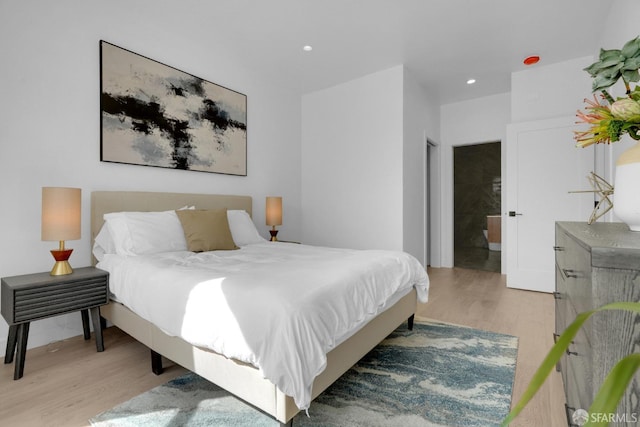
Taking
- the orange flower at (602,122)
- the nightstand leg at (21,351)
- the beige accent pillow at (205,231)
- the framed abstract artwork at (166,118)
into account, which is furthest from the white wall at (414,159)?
the nightstand leg at (21,351)

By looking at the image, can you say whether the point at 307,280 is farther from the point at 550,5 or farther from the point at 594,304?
the point at 550,5

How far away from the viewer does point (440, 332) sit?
8.45ft

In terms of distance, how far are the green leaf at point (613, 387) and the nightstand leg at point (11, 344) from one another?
2.90m

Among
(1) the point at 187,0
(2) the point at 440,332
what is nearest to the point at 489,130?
(2) the point at 440,332

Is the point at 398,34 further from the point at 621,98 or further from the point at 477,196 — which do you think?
the point at 477,196

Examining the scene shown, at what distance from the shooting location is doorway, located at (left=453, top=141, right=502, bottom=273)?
24.0 feet

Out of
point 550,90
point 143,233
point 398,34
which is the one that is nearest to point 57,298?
point 143,233

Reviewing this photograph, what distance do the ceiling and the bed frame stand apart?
1.78 m

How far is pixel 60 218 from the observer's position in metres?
2.13

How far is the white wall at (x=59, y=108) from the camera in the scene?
2236 mm

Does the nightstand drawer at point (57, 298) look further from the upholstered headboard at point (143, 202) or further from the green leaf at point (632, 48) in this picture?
the green leaf at point (632, 48)

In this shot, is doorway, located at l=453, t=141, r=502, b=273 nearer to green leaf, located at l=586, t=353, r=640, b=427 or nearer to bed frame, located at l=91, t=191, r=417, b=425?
bed frame, located at l=91, t=191, r=417, b=425

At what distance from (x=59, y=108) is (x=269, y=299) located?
2407mm

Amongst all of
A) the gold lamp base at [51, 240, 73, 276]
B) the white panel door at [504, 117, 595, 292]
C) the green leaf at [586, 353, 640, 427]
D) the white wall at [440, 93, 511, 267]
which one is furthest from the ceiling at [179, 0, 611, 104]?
the green leaf at [586, 353, 640, 427]
